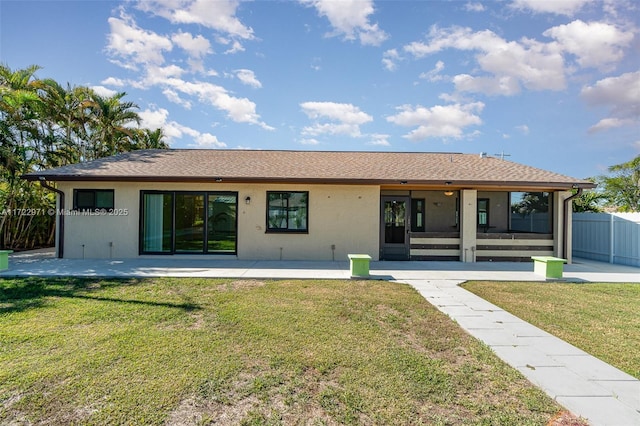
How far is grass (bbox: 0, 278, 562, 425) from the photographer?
2.63 metres

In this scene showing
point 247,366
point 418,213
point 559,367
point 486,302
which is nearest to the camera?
point 247,366

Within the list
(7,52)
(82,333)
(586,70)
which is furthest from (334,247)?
(7,52)

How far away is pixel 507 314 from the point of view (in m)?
5.43

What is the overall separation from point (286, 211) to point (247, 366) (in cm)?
773

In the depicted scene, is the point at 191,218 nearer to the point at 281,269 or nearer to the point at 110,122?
the point at 281,269

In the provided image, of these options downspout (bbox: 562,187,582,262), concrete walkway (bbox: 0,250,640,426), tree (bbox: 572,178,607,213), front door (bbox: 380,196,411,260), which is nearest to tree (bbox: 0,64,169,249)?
concrete walkway (bbox: 0,250,640,426)

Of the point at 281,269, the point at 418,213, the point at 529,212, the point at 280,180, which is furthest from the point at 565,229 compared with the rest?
the point at 280,180

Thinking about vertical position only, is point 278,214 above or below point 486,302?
above

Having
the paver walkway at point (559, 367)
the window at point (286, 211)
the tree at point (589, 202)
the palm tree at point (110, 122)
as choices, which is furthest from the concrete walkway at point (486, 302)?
the palm tree at point (110, 122)

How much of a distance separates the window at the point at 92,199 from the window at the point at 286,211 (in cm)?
564

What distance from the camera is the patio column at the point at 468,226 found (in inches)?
428

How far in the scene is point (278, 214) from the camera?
10.9 m

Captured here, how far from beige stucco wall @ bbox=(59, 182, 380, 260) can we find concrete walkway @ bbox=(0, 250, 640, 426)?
1.93 ft

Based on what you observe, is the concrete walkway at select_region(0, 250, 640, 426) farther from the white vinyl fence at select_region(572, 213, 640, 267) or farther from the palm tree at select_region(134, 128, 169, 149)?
the palm tree at select_region(134, 128, 169, 149)
